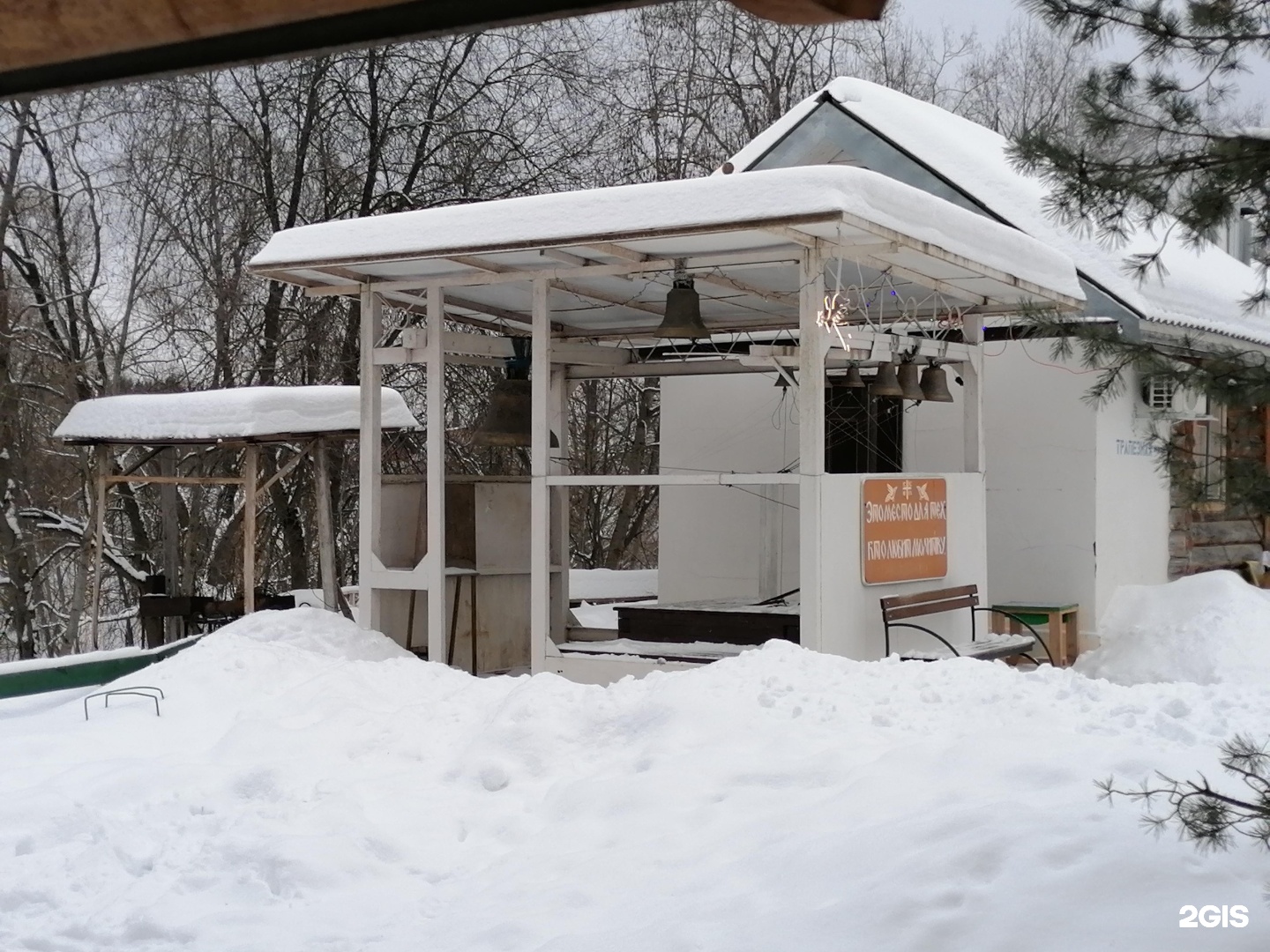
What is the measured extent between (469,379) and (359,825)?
1497 cm

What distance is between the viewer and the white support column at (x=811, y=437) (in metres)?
8.67

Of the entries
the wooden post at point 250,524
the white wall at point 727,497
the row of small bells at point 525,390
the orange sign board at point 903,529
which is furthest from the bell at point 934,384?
the wooden post at point 250,524

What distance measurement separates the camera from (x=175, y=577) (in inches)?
557

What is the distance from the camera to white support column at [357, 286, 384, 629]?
10.1 metres

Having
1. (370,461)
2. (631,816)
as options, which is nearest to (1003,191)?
(370,461)

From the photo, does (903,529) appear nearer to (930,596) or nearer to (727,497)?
(930,596)

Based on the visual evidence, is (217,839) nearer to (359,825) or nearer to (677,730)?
(359,825)

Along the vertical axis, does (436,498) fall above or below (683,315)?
below

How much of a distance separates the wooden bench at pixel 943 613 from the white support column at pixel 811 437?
697mm

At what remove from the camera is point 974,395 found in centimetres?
1136

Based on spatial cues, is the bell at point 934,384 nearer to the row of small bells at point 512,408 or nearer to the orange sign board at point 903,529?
the orange sign board at point 903,529

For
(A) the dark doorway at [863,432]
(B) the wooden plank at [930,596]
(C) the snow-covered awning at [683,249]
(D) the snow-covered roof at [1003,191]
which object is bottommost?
(B) the wooden plank at [930,596]

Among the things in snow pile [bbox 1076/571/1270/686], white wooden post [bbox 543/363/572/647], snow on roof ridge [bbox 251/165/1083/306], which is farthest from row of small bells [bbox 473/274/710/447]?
snow pile [bbox 1076/571/1270/686]

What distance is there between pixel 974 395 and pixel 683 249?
3600 millimetres
